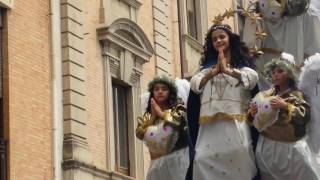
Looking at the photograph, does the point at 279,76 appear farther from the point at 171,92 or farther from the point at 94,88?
the point at 94,88

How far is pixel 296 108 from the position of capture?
780cm

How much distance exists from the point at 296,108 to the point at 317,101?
0.28 meters

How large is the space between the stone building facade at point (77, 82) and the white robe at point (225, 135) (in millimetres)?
8951

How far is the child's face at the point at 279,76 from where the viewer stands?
26.3 ft

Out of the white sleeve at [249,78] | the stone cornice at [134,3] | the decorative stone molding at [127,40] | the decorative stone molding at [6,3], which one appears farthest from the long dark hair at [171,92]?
the stone cornice at [134,3]

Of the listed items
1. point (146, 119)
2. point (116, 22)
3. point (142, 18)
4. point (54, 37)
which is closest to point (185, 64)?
point (142, 18)

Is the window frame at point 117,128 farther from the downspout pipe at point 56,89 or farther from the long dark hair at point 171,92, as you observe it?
the long dark hair at point 171,92

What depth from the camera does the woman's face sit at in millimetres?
8141

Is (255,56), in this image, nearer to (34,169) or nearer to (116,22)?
(34,169)

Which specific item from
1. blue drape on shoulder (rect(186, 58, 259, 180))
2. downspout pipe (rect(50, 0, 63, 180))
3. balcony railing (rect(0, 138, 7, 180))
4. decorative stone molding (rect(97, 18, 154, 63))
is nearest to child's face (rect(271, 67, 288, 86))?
blue drape on shoulder (rect(186, 58, 259, 180))

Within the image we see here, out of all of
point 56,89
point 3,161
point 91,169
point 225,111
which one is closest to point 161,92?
point 225,111

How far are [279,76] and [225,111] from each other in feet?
1.80

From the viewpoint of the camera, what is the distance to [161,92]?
8.77 meters

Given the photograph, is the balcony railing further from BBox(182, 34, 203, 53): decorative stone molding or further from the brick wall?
BBox(182, 34, 203, 53): decorative stone molding
